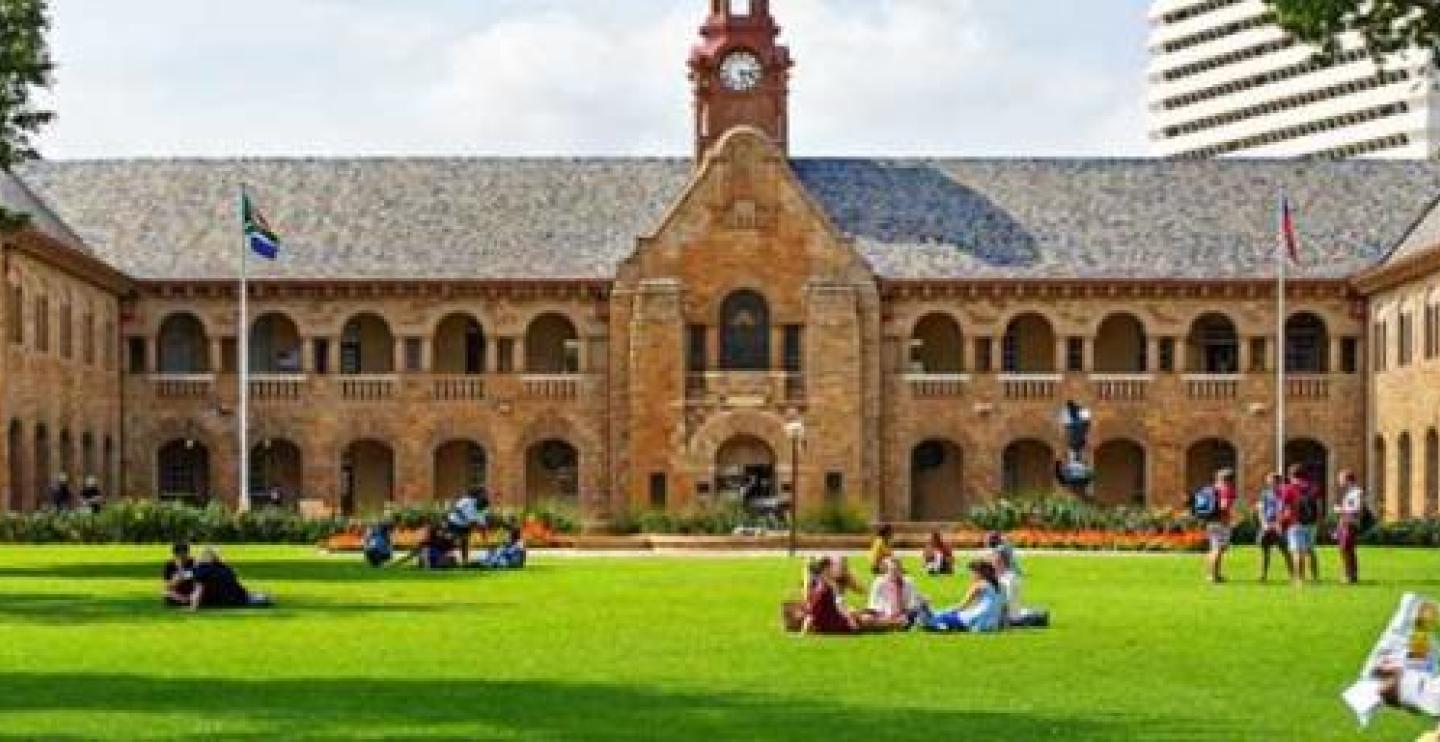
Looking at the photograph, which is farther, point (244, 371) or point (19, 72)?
point (244, 371)

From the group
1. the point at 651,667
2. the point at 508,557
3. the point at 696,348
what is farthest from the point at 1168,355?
the point at 651,667

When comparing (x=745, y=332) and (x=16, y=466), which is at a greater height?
(x=745, y=332)

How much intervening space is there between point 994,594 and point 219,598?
30.9 feet

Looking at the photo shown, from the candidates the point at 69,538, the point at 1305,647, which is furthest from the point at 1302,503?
the point at 69,538

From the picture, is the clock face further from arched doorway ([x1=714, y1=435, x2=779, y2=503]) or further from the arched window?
arched doorway ([x1=714, y1=435, x2=779, y2=503])

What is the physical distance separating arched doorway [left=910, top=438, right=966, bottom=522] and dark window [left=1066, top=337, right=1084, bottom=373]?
3.69 m

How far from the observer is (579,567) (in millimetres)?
53875

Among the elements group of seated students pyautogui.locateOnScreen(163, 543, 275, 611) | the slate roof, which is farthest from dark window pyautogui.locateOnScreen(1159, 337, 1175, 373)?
group of seated students pyautogui.locateOnScreen(163, 543, 275, 611)

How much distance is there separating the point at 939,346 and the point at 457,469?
1312 cm

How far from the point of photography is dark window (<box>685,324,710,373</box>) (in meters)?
82.7

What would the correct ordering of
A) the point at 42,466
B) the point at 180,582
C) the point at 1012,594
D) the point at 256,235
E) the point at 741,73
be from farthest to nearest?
the point at 741,73 → the point at 42,466 → the point at 256,235 → the point at 180,582 → the point at 1012,594

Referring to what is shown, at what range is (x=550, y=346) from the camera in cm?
8519

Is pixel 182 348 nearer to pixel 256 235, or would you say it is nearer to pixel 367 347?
pixel 367 347

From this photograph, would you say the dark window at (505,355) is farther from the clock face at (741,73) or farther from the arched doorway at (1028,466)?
the arched doorway at (1028,466)
